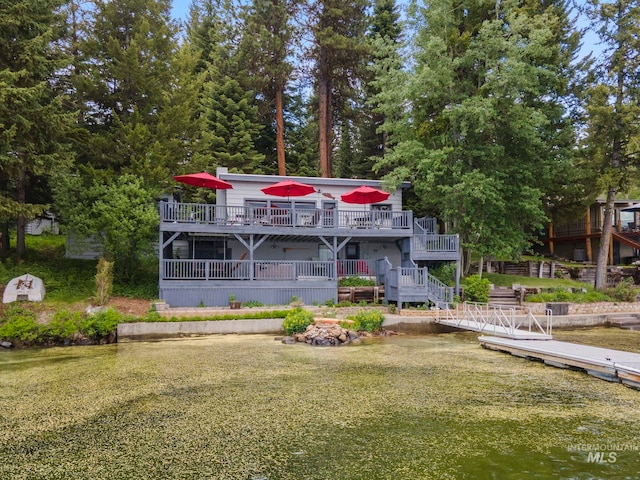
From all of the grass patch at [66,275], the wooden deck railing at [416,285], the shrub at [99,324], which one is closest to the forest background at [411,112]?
the grass patch at [66,275]

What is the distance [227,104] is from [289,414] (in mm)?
25882

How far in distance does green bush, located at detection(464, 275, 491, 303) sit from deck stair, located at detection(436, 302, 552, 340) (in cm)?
59

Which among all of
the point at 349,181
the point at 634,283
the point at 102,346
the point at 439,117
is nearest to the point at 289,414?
the point at 102,346

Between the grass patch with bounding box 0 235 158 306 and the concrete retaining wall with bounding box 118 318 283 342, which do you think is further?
the grass patch with bounding box 0 235 158 306

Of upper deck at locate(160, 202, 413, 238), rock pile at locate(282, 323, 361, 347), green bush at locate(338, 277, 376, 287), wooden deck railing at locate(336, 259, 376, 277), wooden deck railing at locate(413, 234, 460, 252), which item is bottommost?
rock pile at locate(282, 323, 361, 347)

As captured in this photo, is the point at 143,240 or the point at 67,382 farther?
the point at 143,240

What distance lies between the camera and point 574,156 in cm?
2269

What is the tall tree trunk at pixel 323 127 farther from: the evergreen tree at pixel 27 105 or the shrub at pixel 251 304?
the evergreen tree at pixel 27 105

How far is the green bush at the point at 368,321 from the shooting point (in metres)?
15.0

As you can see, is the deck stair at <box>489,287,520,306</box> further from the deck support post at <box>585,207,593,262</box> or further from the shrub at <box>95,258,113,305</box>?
the shrub at <box>95,258,113,305</box>

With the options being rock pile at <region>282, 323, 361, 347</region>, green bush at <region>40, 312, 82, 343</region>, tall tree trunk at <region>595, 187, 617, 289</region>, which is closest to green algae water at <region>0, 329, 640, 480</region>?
green bush at <region>40, 312, 82, 343</region>

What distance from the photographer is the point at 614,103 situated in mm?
21500

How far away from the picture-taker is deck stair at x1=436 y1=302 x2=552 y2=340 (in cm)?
1262

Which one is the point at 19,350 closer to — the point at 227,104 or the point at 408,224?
the point at 408,224
